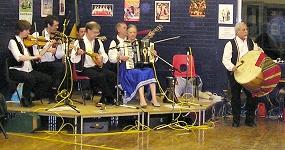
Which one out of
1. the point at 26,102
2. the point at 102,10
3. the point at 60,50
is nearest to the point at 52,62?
the point at 60,50

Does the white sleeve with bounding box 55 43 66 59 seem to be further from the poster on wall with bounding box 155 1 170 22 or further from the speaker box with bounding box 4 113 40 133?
the poster on wall with bounding box 155 1 170 22

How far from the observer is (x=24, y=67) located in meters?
7.57

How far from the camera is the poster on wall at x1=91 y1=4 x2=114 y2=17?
9.32 metres

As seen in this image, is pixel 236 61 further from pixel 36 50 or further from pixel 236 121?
pixel 36 50

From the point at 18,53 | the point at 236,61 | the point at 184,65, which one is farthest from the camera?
the point at 184,65

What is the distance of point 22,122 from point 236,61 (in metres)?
3.08

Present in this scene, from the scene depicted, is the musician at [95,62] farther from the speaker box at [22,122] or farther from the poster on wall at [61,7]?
the poster on wall at [61,7]

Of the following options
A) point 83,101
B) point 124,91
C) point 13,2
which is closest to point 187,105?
point 124,91

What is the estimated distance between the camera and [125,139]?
6.95 metres

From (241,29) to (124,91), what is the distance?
189cm

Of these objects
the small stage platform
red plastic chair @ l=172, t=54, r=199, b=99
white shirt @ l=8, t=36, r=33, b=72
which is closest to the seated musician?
→ the small stage platform

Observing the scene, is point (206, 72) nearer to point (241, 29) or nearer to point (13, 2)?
point (241, 29)

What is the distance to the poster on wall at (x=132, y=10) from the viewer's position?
9234 millimetres

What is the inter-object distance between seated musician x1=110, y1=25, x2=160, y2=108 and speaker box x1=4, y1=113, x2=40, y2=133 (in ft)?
4.75
